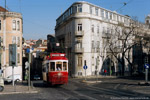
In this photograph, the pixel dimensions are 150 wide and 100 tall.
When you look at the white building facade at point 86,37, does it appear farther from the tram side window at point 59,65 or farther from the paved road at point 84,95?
the paved road at point 84,95

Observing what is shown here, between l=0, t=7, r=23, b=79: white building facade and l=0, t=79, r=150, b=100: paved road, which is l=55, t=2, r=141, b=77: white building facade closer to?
l=0, t=7, r=23, b=79: white building facade

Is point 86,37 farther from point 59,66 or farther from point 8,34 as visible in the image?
point 59,66

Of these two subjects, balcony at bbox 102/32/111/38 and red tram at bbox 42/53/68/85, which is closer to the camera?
red tram at bbox 42/53/68/85

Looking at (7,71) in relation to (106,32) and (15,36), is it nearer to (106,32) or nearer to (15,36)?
(15,36)

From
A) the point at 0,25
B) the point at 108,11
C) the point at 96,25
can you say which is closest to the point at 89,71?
the point at 96,25

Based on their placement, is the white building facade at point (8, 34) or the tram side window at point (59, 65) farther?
the white building facade at point (8, 34)

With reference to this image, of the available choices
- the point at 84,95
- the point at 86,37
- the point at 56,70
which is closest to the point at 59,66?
the point at 56,70

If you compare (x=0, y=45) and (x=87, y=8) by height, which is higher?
(x=87, y=8)

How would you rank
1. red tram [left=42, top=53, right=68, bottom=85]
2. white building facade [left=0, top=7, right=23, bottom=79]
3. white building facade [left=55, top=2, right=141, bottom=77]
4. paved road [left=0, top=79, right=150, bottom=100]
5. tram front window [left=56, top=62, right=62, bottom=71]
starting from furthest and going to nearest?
white building facade [left=55, top=2, right=141, bottom=77] < white building facade [left=0, top=7, right=23, bottom=79] < tram front window [left=56, top=62, right=62, bottom=71] < red tram [left=42, top=53, right=68, bottom=85] < paved road [left=0, top=79, right=150, bottom=100]

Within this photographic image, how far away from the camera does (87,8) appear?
5753 cm

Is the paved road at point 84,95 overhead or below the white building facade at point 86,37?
below

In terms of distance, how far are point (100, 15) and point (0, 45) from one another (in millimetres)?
27133

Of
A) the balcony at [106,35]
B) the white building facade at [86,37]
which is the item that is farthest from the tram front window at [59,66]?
the balcony at [106,35]

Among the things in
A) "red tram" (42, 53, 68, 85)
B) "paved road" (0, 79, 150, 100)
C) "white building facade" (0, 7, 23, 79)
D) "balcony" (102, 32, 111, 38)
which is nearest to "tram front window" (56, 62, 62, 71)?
"red tram" (42, 53, 68, 85)
